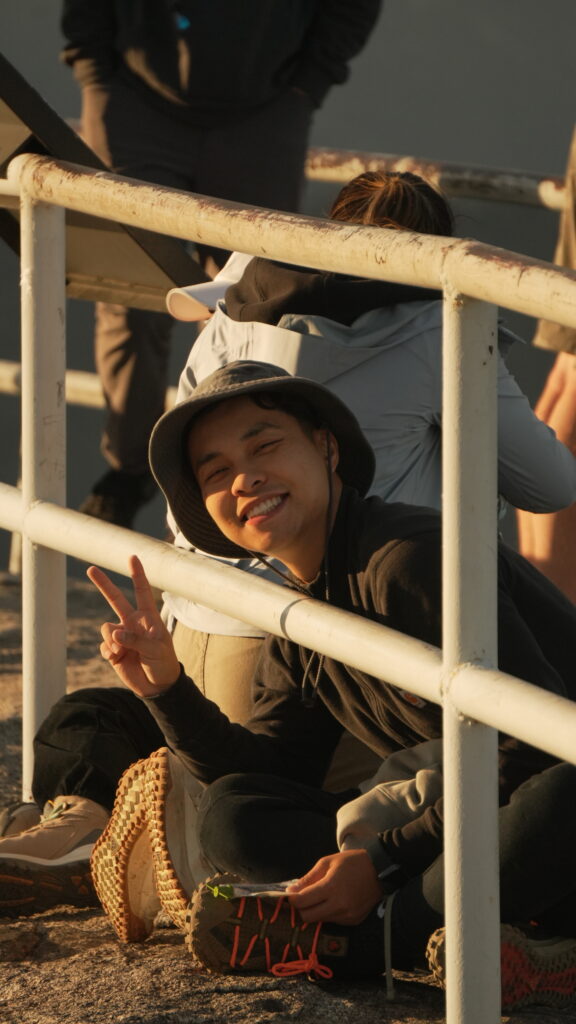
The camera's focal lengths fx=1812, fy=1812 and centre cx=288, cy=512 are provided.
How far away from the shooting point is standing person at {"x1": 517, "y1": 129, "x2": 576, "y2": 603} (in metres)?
3.41

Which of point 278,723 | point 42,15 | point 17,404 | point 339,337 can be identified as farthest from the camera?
point 42,15

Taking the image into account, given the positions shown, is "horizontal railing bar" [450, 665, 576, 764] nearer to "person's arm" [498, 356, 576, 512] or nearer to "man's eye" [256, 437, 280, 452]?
"man's eye" [256, 437, 280, 452]

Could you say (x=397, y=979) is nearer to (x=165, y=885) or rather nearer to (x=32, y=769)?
(x=165, y=885)

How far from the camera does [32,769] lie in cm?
235

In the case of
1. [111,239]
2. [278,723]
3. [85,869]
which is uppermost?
[111,239]

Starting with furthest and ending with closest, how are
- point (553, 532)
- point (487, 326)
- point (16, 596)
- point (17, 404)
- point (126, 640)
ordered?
1. point (17, 404)
2. point (16, 596)
3. point (553, 532)
4. point (126, 640)
5. point (487, 326)

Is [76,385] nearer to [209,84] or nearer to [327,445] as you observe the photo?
[209,84]

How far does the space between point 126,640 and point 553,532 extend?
5.29 feet

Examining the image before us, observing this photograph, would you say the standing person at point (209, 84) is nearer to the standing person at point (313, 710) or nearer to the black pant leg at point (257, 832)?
the standing person at point (313, 710)

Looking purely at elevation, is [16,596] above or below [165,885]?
above

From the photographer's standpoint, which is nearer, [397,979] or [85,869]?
[397,979]

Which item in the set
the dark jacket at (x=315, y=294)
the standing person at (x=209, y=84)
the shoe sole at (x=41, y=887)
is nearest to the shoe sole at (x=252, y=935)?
the shoe sole at (x=41, y=887)

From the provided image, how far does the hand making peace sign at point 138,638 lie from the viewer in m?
1.96

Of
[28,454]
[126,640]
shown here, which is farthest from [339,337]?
[126,640]
